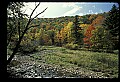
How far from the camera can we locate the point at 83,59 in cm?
1905

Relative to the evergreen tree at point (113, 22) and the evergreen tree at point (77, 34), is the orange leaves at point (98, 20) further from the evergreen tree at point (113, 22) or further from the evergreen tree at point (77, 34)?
the evergreen tree at point (77, 34)

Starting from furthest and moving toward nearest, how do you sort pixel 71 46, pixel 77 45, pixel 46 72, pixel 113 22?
pixel 71 46 → pixel 77 45 → pixel 113 22 → pixel 46 72

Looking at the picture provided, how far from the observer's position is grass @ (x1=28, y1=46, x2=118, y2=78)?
16.8 m

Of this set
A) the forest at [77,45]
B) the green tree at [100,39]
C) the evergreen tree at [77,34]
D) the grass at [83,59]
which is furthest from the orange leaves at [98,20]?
the grass at [83,59]

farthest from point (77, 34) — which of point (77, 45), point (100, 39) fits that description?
point (100, 39)

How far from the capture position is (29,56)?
61.0 feet

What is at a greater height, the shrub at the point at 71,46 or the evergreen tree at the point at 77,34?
the evergreen tree at the point at 77,34

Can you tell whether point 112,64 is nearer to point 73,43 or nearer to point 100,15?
point 73,43

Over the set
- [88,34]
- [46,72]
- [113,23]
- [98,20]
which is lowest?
[46,72]

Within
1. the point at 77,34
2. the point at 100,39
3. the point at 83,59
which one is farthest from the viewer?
the point at 77,34

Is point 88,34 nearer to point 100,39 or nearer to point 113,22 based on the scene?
point 100,39

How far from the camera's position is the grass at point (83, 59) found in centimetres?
1684

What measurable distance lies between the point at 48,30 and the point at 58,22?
2.23 metres

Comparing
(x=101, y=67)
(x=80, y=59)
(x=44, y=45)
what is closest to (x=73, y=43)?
(x=80, y=59)
